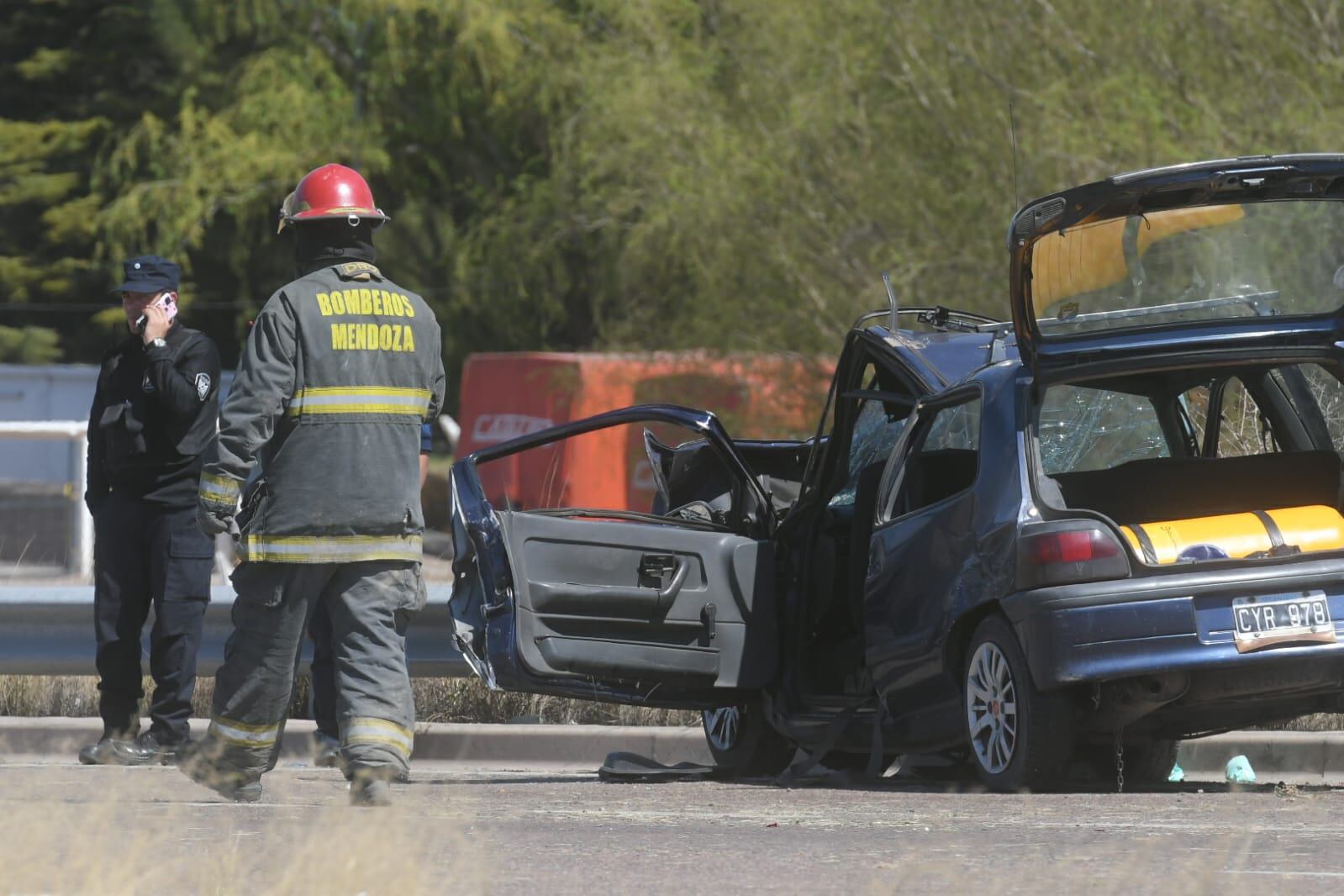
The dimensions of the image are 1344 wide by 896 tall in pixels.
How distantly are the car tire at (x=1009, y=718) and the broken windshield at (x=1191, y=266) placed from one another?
3.66 feet

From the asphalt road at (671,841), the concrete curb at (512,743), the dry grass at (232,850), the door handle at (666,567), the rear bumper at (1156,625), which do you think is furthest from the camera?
the concrete curb at (512,743)

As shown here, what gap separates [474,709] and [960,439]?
2759 mm

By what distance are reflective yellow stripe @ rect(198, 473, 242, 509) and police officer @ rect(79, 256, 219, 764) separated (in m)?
2.35

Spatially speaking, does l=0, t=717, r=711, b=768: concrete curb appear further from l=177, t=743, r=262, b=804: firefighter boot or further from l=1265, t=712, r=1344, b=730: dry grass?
l=177, t=743, r=262, b=804: firefighter boot

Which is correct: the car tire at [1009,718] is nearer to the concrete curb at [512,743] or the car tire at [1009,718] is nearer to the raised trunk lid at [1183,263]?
the raised trunk lid at [1183,263]

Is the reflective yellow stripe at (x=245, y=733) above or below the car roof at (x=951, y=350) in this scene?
below

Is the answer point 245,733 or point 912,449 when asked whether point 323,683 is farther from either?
point 912,449

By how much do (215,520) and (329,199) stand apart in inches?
38.5

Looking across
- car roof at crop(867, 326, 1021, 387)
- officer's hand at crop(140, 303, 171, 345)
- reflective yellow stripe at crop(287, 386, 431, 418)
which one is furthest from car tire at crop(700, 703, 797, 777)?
officer's hand at crop(140, 303, 171, 345)

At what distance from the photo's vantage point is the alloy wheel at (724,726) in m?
A: 8.26

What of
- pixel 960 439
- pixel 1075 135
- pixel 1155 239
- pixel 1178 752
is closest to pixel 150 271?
pixel 960 439

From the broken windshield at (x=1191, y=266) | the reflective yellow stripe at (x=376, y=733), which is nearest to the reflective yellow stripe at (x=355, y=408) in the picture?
the reflective yellow stripe at (x=376, y=733)

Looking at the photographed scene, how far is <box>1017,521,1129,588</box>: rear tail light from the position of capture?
665 cm

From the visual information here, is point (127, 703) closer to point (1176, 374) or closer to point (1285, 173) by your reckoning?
point (1176, 374)
